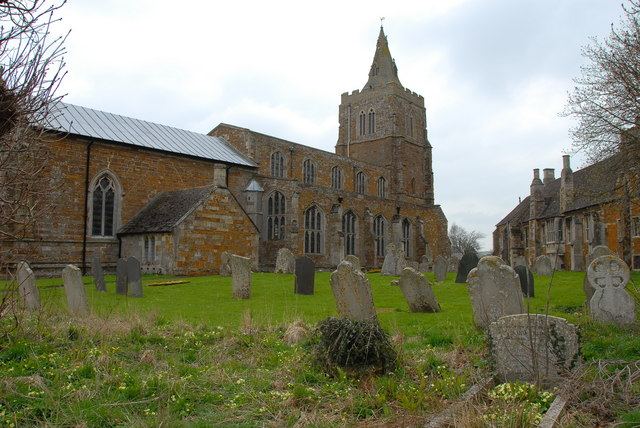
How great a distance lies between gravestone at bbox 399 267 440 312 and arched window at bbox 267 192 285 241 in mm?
16496

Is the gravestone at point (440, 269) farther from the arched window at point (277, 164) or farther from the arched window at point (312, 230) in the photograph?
the arched window at point (277, 164)

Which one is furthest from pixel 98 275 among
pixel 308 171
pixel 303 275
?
pixel 308 171

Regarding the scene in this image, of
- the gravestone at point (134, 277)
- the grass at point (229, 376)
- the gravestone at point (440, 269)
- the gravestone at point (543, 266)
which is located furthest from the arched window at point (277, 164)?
the grass at point (229, 376)

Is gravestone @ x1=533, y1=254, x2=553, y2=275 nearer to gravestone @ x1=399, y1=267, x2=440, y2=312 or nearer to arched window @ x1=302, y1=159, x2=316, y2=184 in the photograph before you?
gravestone @ x1=399, y1=267, x2=440, y2=312

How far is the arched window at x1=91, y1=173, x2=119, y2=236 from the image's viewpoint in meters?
21.3

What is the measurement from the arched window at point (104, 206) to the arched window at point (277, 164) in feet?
40.6

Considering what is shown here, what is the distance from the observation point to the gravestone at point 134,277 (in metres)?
13.0

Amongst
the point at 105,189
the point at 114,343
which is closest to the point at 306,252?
the point at 105,189

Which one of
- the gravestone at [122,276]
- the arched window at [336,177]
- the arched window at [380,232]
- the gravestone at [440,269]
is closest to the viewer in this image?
the gravestone at [122,276]

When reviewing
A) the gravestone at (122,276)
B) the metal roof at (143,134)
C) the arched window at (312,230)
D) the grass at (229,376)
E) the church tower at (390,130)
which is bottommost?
the grass at (229,376)

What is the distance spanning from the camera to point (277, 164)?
108 ft

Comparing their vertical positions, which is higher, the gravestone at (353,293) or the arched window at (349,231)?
the arched window at (349,231)

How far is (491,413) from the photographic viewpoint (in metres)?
4.16

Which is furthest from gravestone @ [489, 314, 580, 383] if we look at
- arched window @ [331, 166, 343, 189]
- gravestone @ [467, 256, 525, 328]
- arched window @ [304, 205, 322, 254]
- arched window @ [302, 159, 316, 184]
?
arched window @ [331, 166, 343, 189]
